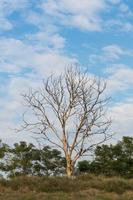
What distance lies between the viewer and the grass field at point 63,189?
19.0 metres

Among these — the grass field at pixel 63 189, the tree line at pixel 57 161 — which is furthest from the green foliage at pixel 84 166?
the grass field at pixel 63 189

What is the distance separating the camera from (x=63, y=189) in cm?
2164

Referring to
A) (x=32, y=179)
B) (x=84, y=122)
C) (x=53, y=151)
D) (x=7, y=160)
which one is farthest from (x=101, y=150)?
(x=32, y=179)

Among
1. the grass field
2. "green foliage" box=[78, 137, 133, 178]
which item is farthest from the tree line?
the grass field

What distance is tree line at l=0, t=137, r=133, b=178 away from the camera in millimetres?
42406

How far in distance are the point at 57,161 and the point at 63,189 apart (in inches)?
906

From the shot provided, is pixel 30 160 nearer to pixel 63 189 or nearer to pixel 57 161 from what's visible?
pixel 57 161

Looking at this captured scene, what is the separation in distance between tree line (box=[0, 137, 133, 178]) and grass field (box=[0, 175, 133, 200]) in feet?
Answer: 59.2

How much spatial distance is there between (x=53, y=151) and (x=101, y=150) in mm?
4515

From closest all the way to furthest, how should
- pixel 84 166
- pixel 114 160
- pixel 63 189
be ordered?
1. pixel 63 189
2. pixel 114 160
3. pixel 84 166

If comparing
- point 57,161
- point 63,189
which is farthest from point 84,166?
point 63,189

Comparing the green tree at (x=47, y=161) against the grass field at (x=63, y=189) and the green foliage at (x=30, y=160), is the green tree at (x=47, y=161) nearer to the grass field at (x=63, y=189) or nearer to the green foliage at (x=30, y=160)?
the green foliage at (x=30, y=160)

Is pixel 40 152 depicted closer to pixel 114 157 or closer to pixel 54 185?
pixel 114 157

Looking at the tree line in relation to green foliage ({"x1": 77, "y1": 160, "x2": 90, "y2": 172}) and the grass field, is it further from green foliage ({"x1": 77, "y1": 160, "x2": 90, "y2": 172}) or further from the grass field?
the grass field
